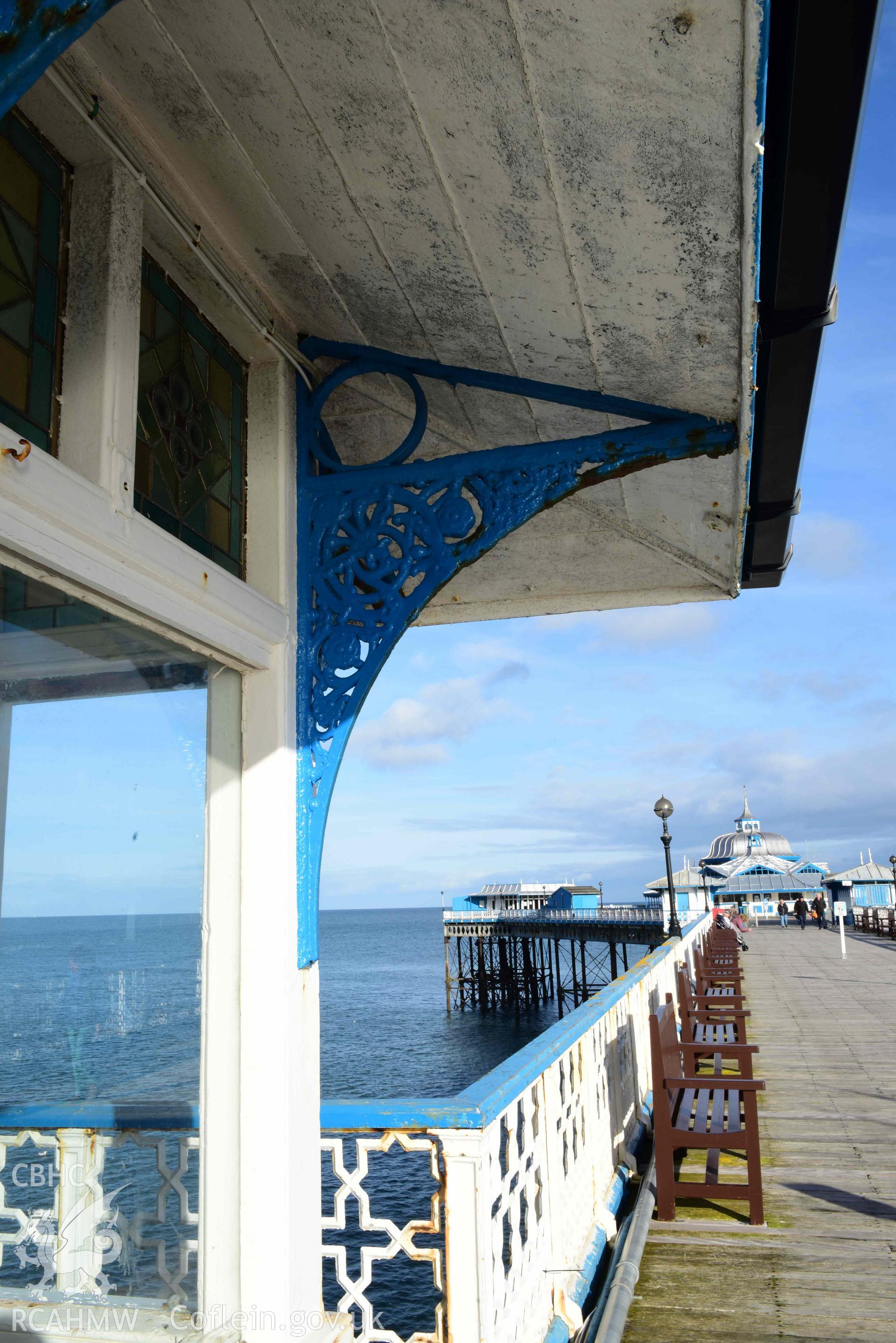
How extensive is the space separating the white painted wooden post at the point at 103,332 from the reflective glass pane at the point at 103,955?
491mm

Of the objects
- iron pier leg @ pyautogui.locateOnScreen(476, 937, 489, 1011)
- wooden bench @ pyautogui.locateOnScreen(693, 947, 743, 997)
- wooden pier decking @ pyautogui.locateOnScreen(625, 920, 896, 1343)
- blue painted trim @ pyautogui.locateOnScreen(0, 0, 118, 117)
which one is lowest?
iron pier leg @ pyautogui.locateOnScreen(476, 937, 489, 1011)

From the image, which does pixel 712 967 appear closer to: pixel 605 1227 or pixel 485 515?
pixel 605 1227

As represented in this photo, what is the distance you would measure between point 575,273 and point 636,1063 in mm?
5075

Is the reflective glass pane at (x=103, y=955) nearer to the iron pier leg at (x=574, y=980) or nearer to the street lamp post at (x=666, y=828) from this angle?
the street lamp post at (x=666, y=828)

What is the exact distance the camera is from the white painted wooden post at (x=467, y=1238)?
254 centimetres

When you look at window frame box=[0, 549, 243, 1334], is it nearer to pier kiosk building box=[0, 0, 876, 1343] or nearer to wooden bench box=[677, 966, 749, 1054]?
pier kiosk building box=[0, 0, 876, 1343]

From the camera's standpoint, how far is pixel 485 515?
2.95 metres

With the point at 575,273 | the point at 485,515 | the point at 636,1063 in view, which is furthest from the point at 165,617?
the point at 636,1063

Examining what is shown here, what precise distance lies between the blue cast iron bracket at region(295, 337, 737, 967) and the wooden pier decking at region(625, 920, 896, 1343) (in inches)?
78.1

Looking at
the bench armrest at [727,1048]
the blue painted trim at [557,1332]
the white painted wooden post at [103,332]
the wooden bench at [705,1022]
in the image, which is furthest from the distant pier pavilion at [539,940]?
the white painted wooden post at [103,332]

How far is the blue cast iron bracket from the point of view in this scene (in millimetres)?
2916

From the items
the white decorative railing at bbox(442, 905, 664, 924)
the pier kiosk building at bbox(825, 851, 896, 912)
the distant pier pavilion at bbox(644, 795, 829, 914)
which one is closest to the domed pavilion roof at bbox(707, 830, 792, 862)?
the distant pier pavilion at bbox(644, 795, 829, 914)

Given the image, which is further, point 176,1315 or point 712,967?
point 712,967

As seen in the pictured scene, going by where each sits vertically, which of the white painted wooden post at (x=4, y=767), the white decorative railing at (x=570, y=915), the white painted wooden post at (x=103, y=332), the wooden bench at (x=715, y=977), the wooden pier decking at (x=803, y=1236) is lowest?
the white decorative railing at (x=570, y=915)
